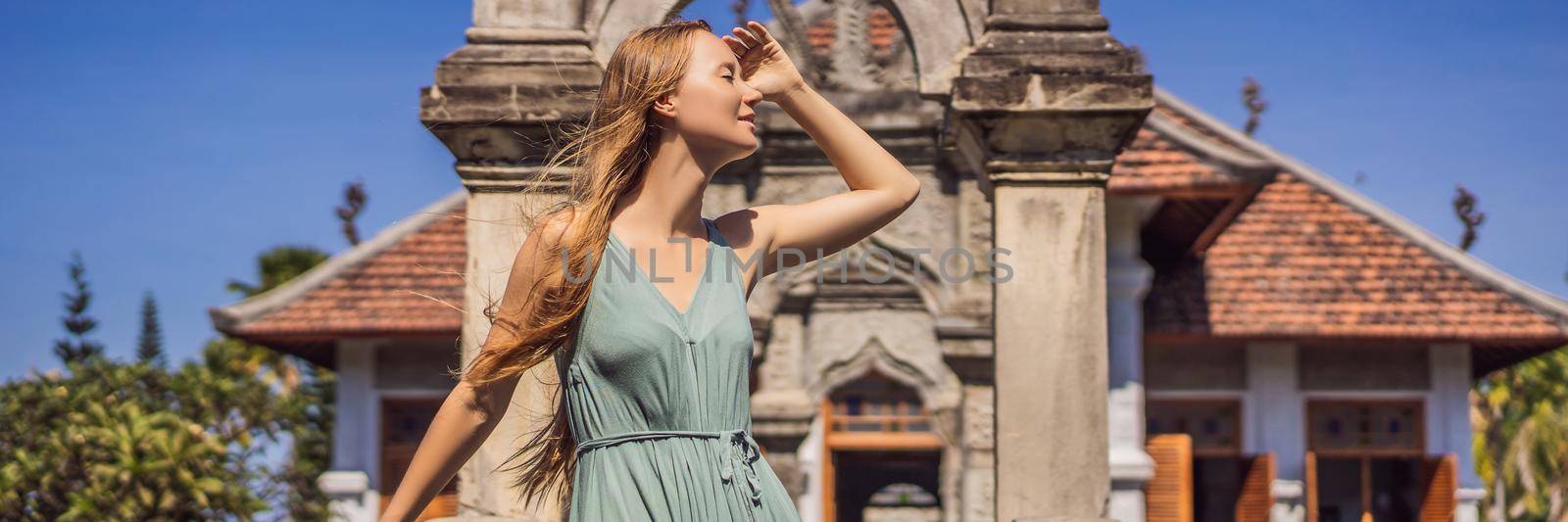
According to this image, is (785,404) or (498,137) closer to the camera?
(498,137)

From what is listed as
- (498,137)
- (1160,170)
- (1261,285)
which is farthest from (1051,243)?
(1261,285)

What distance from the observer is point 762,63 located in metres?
2.90

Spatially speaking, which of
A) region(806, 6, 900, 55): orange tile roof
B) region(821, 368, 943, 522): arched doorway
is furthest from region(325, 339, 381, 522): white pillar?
region(806, 6, 900, 55): orange tile roof

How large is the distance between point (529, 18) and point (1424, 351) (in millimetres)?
8586

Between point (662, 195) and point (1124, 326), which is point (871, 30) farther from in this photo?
point (662, 195)

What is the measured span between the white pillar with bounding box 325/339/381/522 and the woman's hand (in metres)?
9.83

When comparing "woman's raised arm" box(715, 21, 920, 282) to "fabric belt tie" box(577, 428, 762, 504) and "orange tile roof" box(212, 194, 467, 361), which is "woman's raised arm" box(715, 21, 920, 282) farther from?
"orange tile roof" box(212, 194, 467, 361)

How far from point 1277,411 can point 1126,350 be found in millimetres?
1713

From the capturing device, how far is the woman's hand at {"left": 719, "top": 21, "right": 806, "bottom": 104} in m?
2.86

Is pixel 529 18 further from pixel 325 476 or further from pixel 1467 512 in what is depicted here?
pixel 1467 512

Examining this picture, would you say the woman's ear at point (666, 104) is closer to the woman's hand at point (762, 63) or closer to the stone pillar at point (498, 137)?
the woman's hand at point (762, 63)

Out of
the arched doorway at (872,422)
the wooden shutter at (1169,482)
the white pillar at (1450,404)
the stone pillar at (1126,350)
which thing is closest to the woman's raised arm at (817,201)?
the stone pillar at (1126,350)

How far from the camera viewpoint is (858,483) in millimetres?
20500

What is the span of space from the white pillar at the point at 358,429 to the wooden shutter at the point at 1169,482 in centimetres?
551
